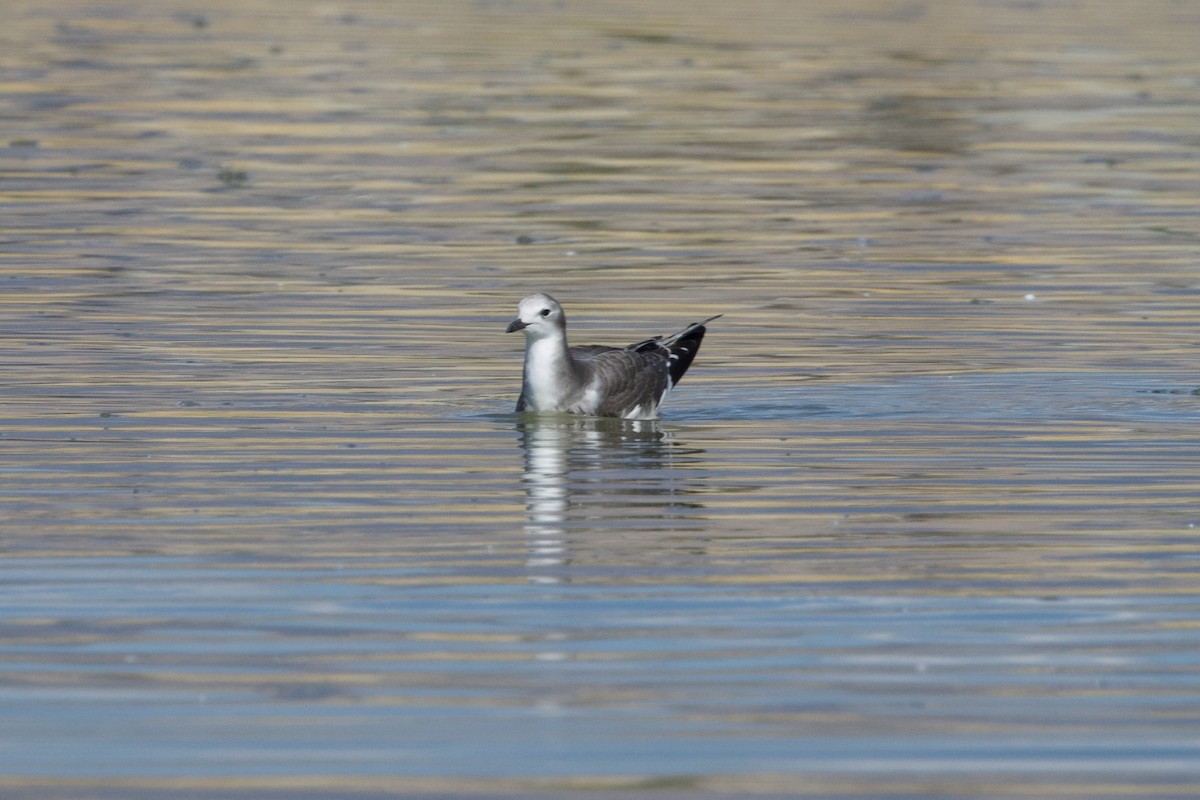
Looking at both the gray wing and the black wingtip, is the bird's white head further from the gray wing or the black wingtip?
the black wingtip

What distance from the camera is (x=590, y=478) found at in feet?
37.0

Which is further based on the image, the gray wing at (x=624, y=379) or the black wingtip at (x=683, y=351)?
the black wingtip at (x=683, y=351)

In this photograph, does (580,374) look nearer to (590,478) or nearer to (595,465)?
(595,465)

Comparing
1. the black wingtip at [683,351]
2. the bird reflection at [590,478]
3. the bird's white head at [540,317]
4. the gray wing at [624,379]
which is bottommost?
the bird reflection at [590,478]

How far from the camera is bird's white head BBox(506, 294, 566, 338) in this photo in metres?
13.0

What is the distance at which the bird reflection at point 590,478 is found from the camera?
383 inches

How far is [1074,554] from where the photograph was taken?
363 inches

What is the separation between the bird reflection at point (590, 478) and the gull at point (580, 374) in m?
0.09

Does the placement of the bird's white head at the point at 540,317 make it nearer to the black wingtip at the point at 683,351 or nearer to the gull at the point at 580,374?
the gull at the point at 580,374

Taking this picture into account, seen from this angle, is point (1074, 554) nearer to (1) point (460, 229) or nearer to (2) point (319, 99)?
(1) point (460, 229)

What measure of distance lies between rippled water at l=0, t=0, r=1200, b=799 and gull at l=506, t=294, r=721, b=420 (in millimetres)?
147

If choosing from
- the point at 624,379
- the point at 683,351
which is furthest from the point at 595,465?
the point at 683,351

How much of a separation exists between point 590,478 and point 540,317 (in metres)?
1.98

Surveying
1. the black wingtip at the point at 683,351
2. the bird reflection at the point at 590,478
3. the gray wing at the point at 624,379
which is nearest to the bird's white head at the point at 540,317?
the gray wing at the point at 624,379
